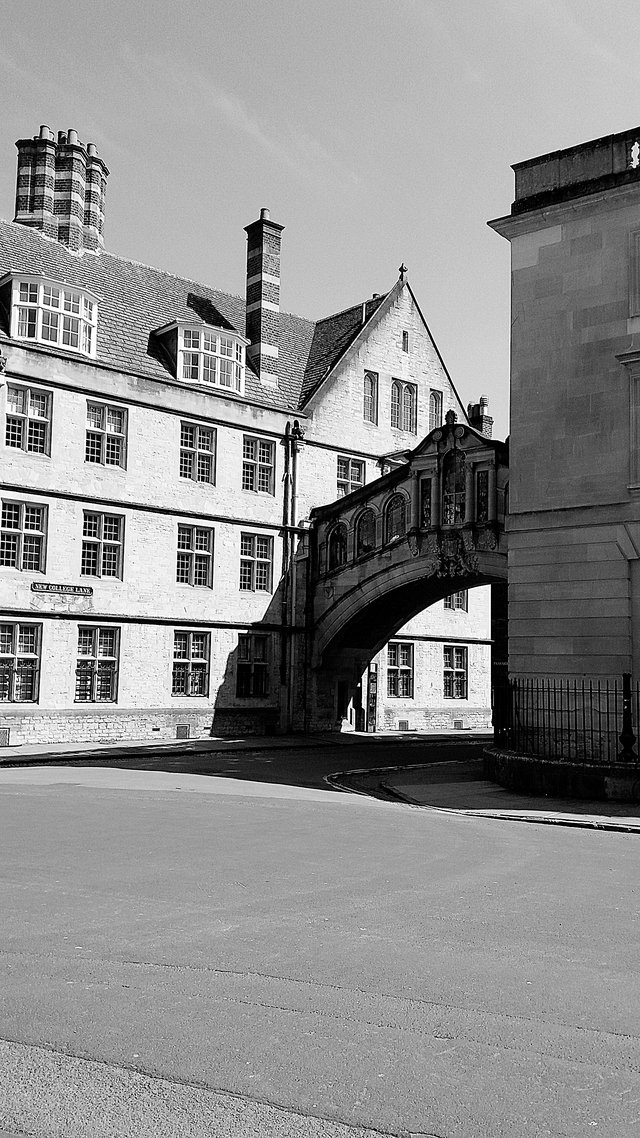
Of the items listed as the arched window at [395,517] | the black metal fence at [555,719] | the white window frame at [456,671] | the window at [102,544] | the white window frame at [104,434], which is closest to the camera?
the black metal fence at [555,719]

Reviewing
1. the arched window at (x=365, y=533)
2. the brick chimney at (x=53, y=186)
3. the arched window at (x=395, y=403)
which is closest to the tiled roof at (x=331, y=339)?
the arched window at (x=395, y=403)

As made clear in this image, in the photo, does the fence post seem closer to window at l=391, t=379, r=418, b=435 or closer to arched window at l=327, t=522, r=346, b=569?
arched window at l=327, t=522, r=346, b=569

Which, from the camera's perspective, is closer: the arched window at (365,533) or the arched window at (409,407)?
the arched window at (365,533)

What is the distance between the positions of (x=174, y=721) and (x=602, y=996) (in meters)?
27.8

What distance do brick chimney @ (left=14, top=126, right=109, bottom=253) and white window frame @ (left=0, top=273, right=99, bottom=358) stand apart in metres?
5.50

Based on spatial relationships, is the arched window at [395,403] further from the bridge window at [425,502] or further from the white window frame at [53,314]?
the white window frame at [53,314]

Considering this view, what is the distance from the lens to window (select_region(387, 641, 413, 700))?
40.7m

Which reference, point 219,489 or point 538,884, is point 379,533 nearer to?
point 219,489

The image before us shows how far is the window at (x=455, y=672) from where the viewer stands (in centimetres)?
4269

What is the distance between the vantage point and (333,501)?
38125 mm

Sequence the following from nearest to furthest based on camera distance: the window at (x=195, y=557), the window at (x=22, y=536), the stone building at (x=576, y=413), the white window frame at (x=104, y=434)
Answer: the stone building at (x=576, y=413)
the window at (x=22, y=536)
the white window frame at (x=104, y=434)
the window at (x=195, y=557)

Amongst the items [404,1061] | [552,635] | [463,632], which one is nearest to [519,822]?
[552,635]

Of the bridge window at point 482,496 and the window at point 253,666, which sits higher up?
the bridge window at point 482,496

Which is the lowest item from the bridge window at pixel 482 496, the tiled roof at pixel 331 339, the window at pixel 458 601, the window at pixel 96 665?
the window at pixel 96 665
